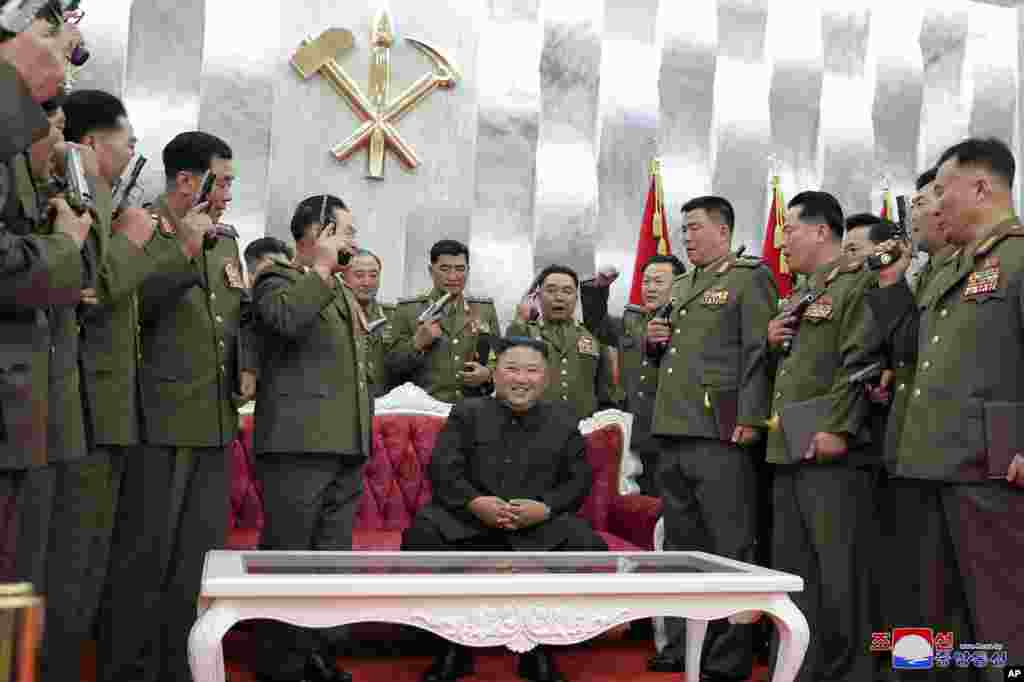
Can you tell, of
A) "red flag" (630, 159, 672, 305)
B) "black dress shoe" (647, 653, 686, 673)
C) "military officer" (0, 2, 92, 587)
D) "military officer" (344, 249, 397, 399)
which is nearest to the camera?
"military officer" (0, 2, 92, 587)

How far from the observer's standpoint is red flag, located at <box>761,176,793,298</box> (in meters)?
7.10

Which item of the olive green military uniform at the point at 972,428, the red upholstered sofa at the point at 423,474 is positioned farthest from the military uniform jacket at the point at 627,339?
the olive green military uniform at the point at 972,428

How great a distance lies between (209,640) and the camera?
7.63ft

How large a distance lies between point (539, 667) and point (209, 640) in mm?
1584

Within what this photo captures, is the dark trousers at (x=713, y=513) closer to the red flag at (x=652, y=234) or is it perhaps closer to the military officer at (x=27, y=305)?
the military officer at (x=27, y=305)

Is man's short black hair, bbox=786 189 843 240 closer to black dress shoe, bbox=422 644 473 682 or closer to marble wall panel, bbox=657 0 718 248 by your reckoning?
black dress shoe, bbox=422 644 473 682

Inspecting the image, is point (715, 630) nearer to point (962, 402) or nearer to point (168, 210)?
point (962, 402)

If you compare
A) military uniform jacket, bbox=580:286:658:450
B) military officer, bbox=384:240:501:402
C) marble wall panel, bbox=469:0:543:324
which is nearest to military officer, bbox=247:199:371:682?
military officer, bbox=384:240:501:402

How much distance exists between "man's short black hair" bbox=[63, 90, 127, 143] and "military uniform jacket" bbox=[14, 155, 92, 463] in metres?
0.65

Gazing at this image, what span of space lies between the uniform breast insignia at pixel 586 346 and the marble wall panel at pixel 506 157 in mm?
1225

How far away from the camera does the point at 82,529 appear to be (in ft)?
8.55

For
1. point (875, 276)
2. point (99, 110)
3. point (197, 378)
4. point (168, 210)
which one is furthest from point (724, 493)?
point (99, 110)

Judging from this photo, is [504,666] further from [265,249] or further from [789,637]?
[265,249]

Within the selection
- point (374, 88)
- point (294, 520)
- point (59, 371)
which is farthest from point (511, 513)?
point (374, 88)
